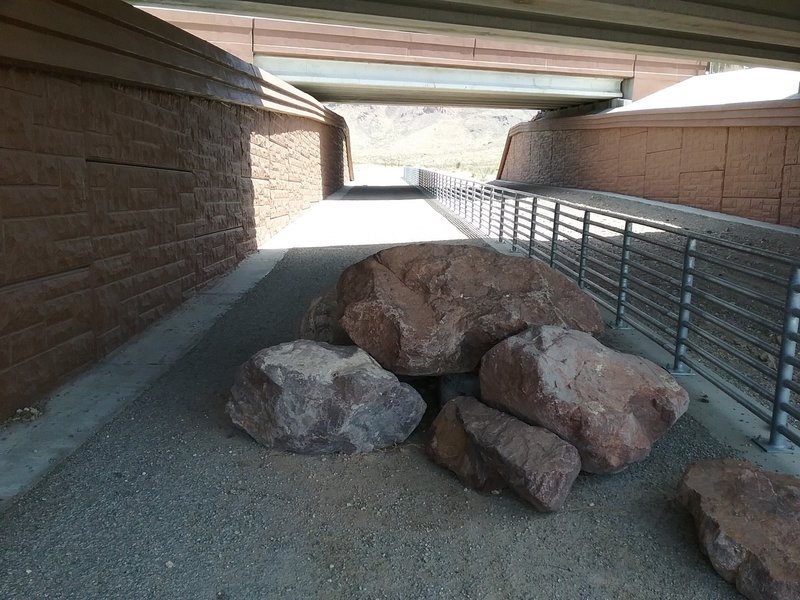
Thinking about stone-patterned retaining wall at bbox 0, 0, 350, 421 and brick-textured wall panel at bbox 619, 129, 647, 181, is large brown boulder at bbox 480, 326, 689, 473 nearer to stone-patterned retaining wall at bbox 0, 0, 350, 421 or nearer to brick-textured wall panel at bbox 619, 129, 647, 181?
stone-patterned retaining wall at bbox 0, 0, 350, 421

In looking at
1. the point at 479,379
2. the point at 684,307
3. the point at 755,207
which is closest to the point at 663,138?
the point at 755,207

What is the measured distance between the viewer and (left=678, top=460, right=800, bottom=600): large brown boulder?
2.81 meters

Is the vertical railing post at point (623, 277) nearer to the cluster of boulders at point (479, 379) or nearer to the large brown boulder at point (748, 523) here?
the cluster of boulders at point (479, 379)

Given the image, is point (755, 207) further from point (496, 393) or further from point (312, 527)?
point (312, 527)

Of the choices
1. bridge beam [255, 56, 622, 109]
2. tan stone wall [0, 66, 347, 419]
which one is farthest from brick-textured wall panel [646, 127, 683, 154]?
tan stone wall [0, 66, 347, 419]

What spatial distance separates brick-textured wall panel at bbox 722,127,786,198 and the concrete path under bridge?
12818 mm

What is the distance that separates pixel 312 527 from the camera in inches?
136

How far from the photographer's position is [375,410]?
4246 mm

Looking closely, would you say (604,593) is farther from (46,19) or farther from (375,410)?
(46,19)

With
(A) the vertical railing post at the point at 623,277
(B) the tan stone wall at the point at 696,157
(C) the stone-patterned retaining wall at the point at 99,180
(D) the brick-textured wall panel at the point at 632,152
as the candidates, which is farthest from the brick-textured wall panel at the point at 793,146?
(C) the stone-patterned retaining wall at the point at 99,180

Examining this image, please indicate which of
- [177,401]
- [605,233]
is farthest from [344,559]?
[605,233]

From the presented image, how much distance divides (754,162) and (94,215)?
14809 millimetres

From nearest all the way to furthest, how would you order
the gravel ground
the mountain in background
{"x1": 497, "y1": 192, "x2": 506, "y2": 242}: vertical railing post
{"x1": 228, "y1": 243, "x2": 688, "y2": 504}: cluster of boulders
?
the gravel ground, {"x1": 228, "y1": 243, "x2": 688, "y2": 504}: cluster of boulders, {"x1": 497, "y1": 192, "x2": 506, "y2": 242}: vertical railing post, the mountain in background

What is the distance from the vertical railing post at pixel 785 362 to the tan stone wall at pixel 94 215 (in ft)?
15.5
